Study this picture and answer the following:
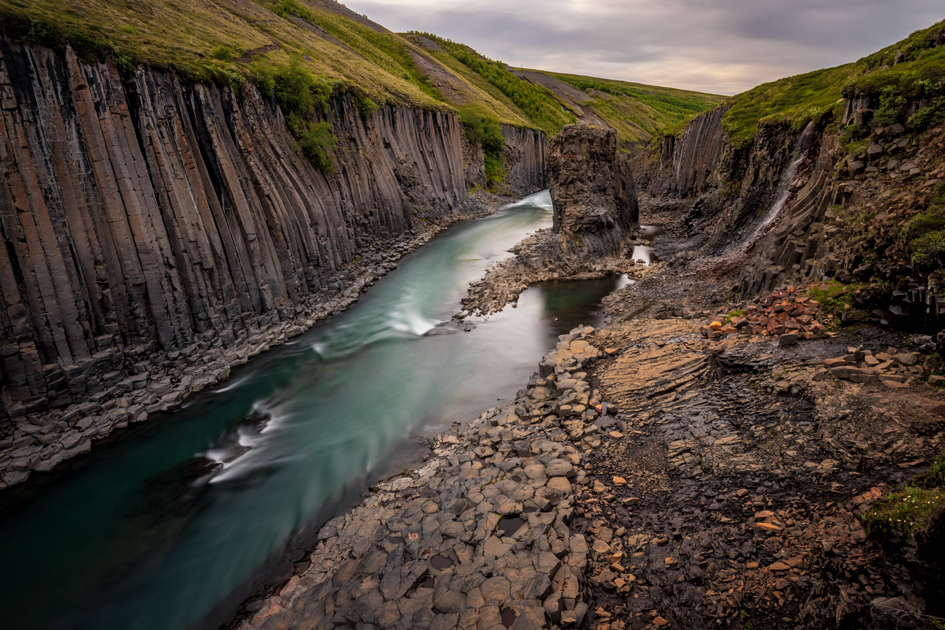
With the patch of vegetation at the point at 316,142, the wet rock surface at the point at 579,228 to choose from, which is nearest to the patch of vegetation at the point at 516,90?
the wet rock surface at the point at 579,228

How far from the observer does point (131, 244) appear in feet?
48.4

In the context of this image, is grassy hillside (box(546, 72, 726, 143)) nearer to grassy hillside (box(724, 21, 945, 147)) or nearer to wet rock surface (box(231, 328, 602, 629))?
grassy hillside (box(724, 21, 945, 147))

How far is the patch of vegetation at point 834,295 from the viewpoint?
32.1ft

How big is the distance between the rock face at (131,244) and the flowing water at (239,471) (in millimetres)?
1419

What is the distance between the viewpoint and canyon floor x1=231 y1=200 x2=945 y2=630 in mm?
5699

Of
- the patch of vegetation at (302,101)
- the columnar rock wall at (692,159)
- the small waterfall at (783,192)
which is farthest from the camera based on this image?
the columnar rock wall at (692,159)

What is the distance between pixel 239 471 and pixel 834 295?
16.3 meters

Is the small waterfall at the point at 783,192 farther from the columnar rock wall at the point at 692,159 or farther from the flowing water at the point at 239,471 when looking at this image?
the columnar rock wall at the point at 692,159

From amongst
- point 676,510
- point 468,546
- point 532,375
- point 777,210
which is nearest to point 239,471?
point 468,546

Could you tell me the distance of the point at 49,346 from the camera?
12820mm

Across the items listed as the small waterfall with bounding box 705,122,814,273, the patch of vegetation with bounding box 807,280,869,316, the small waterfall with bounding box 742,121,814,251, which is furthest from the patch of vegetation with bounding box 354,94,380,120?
the patch of vegetation with bounding box 807,280,869,316

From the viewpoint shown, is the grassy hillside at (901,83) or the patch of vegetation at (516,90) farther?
the patch of vegetation at (516,90)

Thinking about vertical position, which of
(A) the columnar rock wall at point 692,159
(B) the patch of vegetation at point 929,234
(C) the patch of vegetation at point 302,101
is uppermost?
(C) the patch of vegetation at point 302,101

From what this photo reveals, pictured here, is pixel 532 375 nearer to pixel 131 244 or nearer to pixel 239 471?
pixel 239 471
